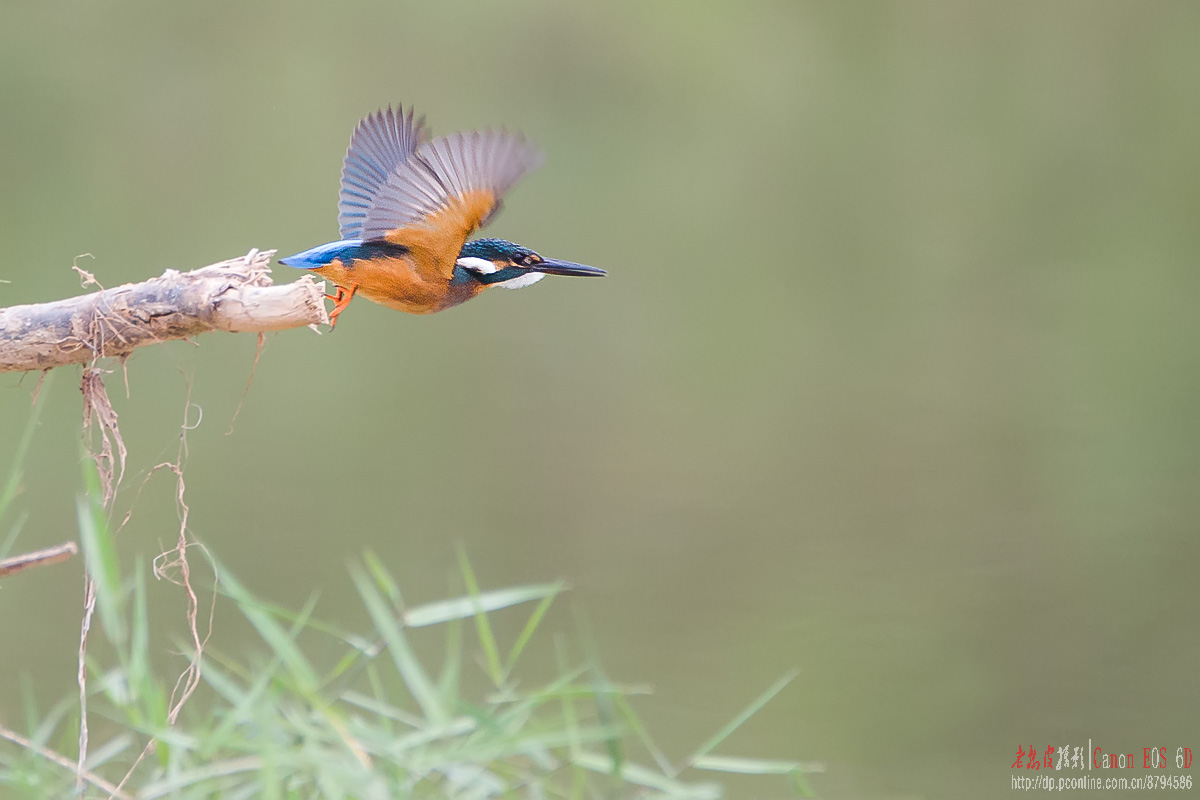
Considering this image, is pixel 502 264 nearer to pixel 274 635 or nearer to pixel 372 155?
pixel 372 155

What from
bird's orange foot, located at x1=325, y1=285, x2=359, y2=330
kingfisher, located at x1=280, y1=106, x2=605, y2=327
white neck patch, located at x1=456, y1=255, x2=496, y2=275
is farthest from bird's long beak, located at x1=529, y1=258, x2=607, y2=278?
bird's orange foot, located at x1=325, y1=285, x2=359, y2=330

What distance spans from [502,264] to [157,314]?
938 mm

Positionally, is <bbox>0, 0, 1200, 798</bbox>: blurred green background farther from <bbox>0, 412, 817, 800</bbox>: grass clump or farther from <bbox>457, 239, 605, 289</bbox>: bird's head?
<bbox>0, 412, 817, 800</bbox>: grass clump

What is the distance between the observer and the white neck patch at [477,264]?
2.53 meters

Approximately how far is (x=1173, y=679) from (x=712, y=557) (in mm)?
1770

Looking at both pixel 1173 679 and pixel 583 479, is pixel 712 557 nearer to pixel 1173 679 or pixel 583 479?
pixel 583 479

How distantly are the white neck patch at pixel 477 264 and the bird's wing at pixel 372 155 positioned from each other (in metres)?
0.23

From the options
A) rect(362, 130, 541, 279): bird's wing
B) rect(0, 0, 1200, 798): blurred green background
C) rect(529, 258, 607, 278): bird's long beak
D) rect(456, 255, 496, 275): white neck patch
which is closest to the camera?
rect(362, 130, 541, 279): bird's wing

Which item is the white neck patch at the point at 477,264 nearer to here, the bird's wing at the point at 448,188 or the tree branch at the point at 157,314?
the bird's wing at the point at 448,188

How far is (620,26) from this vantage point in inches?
275

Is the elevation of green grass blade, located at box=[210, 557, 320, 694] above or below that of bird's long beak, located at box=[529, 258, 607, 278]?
below

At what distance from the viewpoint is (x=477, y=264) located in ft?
8.34

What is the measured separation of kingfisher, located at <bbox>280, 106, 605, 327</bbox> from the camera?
211 cm

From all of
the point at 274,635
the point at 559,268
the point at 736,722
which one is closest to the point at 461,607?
the point at 274,635
